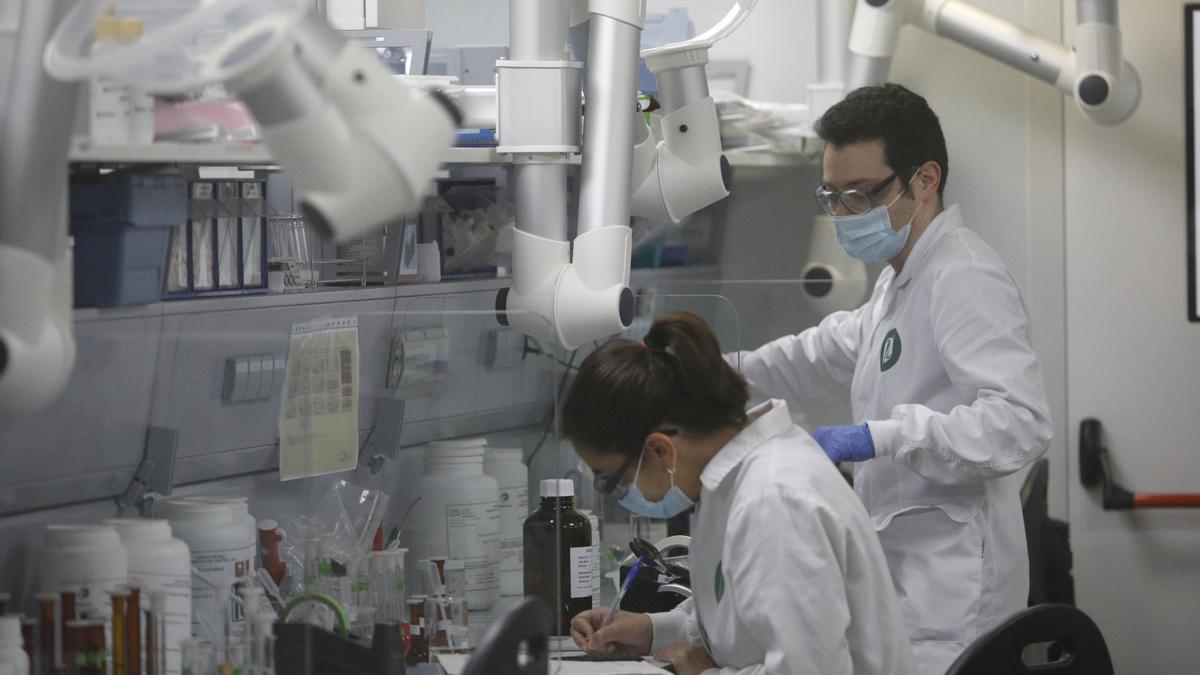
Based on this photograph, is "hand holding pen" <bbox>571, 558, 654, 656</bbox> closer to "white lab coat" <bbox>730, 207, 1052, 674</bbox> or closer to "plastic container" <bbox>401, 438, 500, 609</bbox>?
"plastic container" <bbox>401, 438, 500, 609</bbox>

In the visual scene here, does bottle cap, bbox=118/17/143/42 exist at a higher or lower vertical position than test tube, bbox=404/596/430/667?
higher

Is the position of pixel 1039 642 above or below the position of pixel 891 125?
below

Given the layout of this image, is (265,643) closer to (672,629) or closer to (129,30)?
(672,629)

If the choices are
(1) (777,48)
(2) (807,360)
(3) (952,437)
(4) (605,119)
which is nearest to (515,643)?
(4) (605,119)

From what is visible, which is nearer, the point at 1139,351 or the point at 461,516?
the point at 461,516

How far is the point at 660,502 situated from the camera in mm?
1779

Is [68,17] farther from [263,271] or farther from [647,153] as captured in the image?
[647,153]

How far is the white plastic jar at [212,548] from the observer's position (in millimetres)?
1589

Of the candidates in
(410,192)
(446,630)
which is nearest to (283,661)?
(446,630)

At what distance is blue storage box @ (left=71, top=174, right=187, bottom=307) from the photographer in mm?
1518

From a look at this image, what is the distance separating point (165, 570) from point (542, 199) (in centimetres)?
75

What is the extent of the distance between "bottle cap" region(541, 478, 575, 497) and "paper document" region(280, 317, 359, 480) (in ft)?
0.88

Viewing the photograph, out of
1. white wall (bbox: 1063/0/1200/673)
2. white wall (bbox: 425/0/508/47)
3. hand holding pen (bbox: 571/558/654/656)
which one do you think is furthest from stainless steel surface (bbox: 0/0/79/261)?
white wall (bbox: 1063/0/1200/673)

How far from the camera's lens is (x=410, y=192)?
3.82 feet
